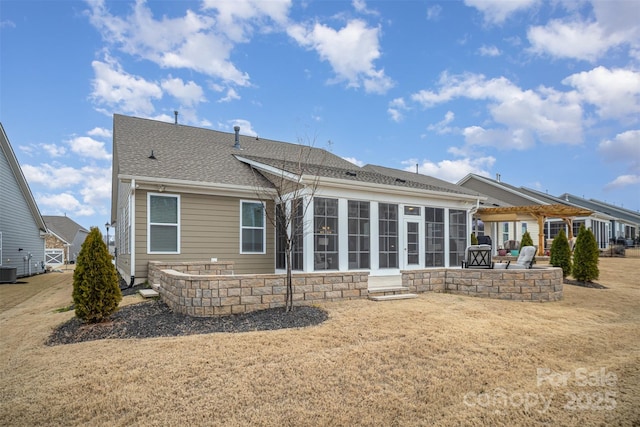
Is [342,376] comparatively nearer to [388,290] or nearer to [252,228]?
[388,290]

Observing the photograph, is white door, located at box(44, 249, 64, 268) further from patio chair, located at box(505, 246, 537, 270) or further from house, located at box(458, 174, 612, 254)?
patio chair, located at box(505, 246, 537, 270)

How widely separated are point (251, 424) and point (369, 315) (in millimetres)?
3592

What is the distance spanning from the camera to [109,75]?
1316 centimetres

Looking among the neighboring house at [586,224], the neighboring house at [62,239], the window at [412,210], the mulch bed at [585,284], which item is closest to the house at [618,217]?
the neighboring house at [586,224]

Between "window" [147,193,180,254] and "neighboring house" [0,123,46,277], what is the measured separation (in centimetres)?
1116

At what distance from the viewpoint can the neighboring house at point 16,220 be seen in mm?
17203

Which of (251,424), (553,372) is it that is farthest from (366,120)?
(251,424)

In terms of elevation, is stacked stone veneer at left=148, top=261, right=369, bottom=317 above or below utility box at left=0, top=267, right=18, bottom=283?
above

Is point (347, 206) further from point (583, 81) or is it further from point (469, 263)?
point (583, 81)

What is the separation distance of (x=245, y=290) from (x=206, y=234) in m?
4.51

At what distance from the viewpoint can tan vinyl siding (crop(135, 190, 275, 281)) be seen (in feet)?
32.1

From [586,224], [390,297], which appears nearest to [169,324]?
[390,297]

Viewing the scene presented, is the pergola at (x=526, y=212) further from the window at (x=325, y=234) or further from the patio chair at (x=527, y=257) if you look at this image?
the window at (x=325, y=234)

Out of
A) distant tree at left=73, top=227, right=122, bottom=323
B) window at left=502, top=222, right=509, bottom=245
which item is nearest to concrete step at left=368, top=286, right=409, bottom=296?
distant tree at left=73, top=227, right=122, bottom=323
